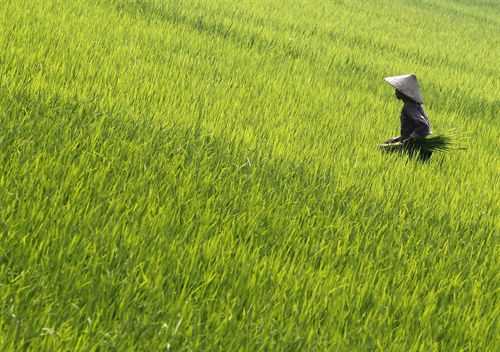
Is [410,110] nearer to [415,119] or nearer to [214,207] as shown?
[415,119]

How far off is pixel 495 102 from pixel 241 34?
2.57 metres

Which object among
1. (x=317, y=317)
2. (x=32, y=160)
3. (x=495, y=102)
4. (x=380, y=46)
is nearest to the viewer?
(x=317, y=317)

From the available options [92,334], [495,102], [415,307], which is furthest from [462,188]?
[495,102]

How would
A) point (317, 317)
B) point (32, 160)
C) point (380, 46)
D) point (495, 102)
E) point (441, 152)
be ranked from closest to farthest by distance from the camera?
point (317, 317) → point (32, 160) → point (441, 152) → point (495, 102) → point (380, 46)

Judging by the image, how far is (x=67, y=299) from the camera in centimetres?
213

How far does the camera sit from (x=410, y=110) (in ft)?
14.5

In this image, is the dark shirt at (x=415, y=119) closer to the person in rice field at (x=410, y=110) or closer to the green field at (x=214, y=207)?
the person in rice field at (x=410, y=110)

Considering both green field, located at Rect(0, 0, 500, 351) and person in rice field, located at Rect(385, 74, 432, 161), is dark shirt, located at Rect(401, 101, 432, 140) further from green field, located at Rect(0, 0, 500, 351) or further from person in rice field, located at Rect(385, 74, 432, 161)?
green field, located at Rect(0, 0, 500, 351)

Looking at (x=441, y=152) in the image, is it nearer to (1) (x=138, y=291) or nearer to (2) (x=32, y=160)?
(2) (x=32, y=160)

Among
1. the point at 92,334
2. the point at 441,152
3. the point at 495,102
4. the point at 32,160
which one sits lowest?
the point at 92,334

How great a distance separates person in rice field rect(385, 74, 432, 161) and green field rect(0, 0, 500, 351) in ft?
0.50

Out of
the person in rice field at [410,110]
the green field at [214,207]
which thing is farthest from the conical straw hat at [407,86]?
the green field at [214,207]

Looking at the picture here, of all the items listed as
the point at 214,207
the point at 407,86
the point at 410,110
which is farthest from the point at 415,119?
the point at 214,207

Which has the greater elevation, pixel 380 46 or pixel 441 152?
pixel 380 46
